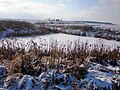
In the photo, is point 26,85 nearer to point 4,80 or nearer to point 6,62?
point 4,80

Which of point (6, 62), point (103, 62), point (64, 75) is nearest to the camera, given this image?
point (64, 75)

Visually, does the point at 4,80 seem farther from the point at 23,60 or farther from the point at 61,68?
the point at 61,68

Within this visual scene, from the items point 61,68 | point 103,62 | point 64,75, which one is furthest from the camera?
point 103,62

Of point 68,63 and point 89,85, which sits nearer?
point 89,85

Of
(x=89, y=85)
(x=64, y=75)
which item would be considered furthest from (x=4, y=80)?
(x=89, y=85)

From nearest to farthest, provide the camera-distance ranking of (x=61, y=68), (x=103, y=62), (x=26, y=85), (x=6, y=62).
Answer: (x=26, y=85) → (x=61, y=68) → (x=6, y=62) → (x=103, y=62)

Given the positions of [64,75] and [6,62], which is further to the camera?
[6,62]

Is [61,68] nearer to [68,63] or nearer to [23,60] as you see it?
[68,63]

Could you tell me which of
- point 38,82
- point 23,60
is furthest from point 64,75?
point 23,60
